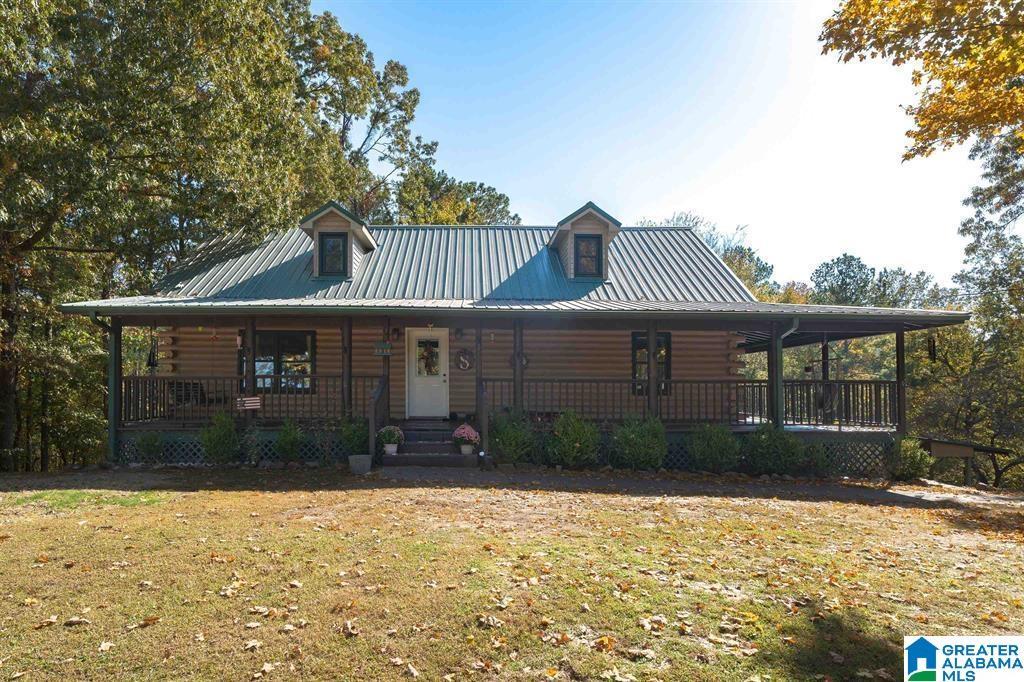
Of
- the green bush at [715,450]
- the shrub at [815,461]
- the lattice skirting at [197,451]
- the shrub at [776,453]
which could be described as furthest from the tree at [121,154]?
the shrub at [815,461]

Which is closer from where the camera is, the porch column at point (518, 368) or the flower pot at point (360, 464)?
the flower pot at point (360, 464)

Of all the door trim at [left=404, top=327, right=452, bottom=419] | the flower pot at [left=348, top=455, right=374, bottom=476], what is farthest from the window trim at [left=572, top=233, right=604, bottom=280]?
the flower pot at [left=348, top=455, right=374, bottom=476]

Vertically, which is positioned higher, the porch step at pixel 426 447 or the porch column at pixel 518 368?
the porch column at pixel 518 368

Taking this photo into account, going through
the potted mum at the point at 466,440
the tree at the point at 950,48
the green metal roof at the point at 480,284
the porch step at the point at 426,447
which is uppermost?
the tree at the point at 950,48

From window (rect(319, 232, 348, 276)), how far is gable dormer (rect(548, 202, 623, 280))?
6.15 meters

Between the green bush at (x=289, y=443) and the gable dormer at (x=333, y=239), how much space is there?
474 cm

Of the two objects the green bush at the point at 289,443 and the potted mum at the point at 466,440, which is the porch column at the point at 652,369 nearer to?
the potted mum at the point at 466,440

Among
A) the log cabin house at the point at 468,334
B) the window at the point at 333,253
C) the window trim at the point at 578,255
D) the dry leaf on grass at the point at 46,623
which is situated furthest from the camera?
the window trim at the point at 578,255

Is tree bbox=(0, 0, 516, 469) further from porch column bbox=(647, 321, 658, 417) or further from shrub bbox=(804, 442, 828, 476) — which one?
shrub bbox=(804, 442, 828, 476)

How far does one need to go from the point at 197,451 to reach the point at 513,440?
703 cm

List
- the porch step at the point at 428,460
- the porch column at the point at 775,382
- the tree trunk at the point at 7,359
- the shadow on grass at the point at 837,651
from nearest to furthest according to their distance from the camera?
the shadow on grass at the point at 837,651
the porch step at the point at 428,460
the porch column at the point at 775,382
the tree trunk at the point at 7,359

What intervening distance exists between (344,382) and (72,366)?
10.0 meters

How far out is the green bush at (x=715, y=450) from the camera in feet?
35.4

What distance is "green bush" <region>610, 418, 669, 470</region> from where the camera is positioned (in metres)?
10.7
